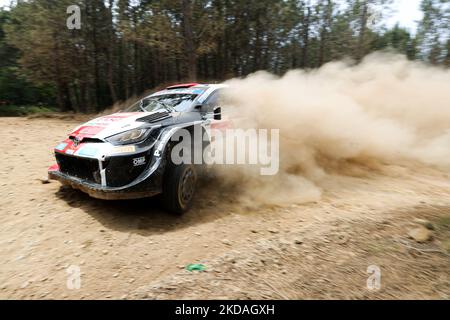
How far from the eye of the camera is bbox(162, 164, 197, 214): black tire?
4102mm

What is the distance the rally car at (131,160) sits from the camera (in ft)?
12.5

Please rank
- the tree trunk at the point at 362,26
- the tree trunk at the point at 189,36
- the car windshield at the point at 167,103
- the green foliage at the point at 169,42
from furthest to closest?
the tree trunk at the point at 362,26 < the green foliage at the point at 169,42 < the tree trunk at the point at 189,36 < the car windshield at the point at 167,103

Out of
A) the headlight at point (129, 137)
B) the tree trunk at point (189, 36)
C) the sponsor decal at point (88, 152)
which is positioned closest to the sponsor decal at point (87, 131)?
the sponsor decal at point (88, 152)

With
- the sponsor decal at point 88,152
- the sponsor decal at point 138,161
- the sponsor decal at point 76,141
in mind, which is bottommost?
the sponsor decal at point 138,161

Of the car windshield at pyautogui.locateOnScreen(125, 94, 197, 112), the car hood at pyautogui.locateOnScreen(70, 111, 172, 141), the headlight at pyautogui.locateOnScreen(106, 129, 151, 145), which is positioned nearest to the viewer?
the headlight at pyautogui.locateOnScreen(106, 129, 151, 145)

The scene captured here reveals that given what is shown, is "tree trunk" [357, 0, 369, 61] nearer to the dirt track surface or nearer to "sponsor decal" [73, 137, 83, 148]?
the dirt track surface

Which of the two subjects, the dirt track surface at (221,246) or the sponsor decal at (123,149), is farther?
the sponsor decal at (123,149)

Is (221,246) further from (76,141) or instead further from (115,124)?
(76,141)

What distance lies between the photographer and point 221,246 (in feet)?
11.6

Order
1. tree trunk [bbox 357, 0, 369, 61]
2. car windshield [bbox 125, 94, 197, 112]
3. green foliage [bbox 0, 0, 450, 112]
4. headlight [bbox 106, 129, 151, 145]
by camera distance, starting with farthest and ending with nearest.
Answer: tree trunk [bbox 357, 0, 369, 61], green foliage [bbox 0, 0, 450, 112], car windshield [bbox 125, 94, 197, 112], headlight [bbox 106, 129, 151, 145]

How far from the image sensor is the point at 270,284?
2.72 m

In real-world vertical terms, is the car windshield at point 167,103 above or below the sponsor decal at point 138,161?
above

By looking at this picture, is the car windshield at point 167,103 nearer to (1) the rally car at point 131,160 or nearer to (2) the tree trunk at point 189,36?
(1) the rally car at point 131,160

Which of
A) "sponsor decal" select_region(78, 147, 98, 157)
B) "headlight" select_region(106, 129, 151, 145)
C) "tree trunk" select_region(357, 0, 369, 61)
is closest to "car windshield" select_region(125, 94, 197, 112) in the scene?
"headlight" select_region(106, 129, 151, 145)
